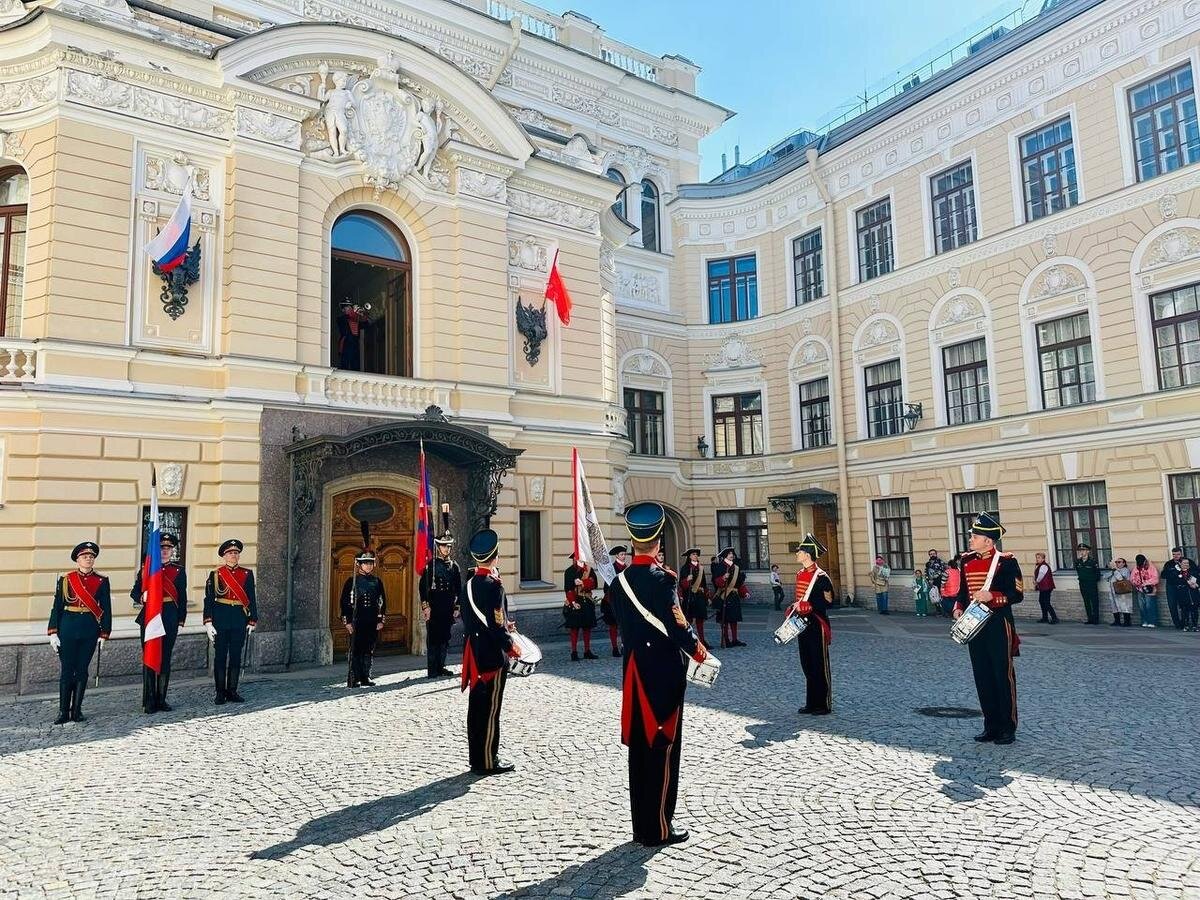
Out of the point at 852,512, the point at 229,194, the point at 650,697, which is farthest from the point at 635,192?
the point at 650,697

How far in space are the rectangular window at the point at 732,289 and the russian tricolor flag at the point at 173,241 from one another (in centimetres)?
1787

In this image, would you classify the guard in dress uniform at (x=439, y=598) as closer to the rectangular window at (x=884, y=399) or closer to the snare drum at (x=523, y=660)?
the snare drum at (x=523, y=660)

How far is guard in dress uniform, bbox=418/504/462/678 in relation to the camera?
12.1 m

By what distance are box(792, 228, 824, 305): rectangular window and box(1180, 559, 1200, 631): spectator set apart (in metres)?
12.4

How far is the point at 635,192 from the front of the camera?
26.9 m

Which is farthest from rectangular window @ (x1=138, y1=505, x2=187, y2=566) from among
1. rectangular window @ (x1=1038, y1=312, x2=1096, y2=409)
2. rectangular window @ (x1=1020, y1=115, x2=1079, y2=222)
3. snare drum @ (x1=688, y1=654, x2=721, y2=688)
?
rectangular window @ (x1=1020, y1=115, x2=1079, y2=222)

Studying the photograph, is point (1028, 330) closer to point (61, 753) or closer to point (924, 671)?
point (924, 671)

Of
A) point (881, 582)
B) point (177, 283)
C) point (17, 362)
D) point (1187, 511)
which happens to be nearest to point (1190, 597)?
point (1187, 511)

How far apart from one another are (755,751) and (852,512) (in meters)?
17.6

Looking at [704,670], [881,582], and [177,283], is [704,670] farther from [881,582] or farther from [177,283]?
[881,582]

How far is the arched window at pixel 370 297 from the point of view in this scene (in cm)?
1584

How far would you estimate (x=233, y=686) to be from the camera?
1070 cm

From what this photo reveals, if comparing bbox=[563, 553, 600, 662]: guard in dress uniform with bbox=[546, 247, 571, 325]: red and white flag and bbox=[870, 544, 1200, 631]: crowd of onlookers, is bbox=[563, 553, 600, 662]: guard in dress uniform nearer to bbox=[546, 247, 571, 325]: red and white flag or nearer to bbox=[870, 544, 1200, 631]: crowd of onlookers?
bbox=[546, 247, 571, 325]: red and white flag

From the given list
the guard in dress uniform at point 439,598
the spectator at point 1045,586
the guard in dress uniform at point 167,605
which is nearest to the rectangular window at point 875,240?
the spectator at point 1045,586
